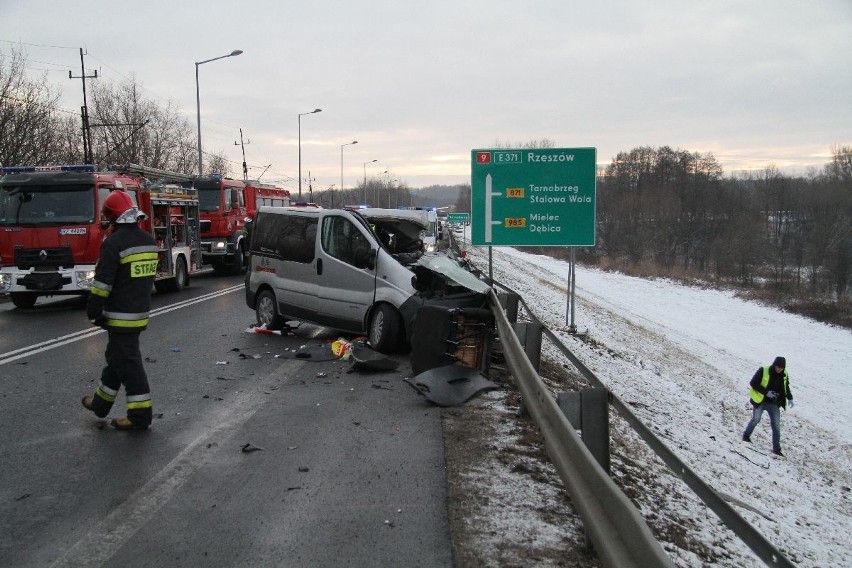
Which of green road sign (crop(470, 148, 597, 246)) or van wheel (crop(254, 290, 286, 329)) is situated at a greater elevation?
green road sign (crop(470, 148, 597, 246))

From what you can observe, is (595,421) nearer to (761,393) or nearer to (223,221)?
(761,393)

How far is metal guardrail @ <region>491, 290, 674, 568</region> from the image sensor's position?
8.00ft

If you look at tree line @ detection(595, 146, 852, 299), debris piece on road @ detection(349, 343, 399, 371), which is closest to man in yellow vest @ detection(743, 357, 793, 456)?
debris piece on road @ detection(349, 343, 399, 371)

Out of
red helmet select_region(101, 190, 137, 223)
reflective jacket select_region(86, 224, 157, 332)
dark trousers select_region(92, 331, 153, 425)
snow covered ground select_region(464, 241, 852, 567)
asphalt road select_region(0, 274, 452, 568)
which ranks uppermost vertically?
red helmet select_region(101, 190, 137, 223)

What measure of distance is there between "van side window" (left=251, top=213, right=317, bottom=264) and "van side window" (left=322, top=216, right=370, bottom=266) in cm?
27

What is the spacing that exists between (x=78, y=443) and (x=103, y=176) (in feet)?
33.9

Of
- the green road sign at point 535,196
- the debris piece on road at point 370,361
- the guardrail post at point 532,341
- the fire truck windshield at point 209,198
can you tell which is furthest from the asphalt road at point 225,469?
the fire truck windshield at point 209,198

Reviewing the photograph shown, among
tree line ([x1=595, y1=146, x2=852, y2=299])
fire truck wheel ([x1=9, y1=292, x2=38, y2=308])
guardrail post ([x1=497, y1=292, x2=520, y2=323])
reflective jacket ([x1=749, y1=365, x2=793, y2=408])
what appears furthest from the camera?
tree line ([x1=595, y1=146, x2=852, y2=299])

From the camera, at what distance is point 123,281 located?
5777 millimetres

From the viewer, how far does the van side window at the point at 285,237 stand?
10.5 m

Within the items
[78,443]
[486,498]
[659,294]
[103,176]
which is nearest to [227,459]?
[78,443]

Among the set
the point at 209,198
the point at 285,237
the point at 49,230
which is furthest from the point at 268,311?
the point at 209,198

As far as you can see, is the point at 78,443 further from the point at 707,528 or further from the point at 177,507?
the point at 707,528

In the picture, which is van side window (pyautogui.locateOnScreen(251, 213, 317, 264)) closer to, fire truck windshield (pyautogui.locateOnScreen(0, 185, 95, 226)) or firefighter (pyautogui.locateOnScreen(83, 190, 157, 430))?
firefighter (pyautogui.locateOnScreen(83, 190, 157, 430))
